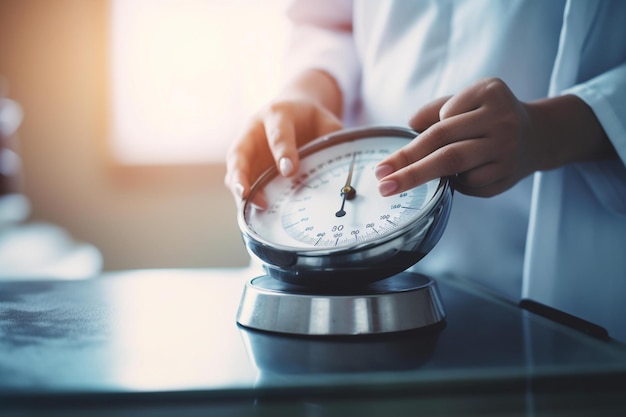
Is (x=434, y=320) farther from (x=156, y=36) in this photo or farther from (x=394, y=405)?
(x=156, y=36)

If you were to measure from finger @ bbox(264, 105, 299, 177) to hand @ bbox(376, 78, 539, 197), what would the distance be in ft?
0.41

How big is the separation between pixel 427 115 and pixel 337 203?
0.14m

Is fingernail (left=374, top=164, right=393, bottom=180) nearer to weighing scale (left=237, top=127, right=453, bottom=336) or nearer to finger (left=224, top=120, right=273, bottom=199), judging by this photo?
weighing scale (left=237, top=127, right=453, bottom=336)

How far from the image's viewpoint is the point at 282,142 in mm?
637

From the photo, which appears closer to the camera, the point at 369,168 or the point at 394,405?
the point at 394,405

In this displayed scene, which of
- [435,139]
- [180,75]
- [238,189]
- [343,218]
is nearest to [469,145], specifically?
[435,139]

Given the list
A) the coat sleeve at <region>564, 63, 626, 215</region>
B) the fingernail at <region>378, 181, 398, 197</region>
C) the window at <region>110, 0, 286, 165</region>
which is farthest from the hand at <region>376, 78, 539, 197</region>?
the window at <region>110, 0, 286, 165</region>

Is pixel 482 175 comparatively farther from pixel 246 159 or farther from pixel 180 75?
pixel 180 75

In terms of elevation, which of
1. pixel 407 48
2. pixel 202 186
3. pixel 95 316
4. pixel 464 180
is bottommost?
pixel 202 186

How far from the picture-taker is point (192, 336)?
1.50 feet

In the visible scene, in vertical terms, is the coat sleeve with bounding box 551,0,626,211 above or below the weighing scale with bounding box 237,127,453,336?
above

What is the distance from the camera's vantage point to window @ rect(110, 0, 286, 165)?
2668 mm

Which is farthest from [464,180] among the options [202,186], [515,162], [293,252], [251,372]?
[202,186]

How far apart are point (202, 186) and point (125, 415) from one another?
244 cm
